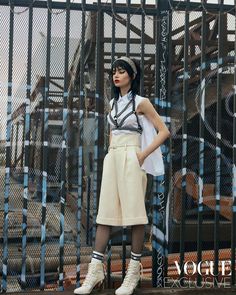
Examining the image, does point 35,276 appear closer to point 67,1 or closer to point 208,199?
point 208,199

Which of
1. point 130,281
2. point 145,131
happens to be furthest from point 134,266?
point 145,131

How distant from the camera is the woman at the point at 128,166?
334cm

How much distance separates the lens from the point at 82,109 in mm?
3750

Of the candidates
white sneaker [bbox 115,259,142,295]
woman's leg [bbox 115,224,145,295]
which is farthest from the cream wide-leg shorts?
white sneaker [bbox 115,259,142,295]

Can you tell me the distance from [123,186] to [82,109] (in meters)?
0.78

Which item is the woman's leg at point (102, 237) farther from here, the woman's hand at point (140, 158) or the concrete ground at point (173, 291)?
the woman's hand at point (140, 158)

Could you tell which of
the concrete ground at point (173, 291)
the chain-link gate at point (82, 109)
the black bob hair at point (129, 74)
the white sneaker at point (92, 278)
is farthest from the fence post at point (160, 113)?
the white sneaker at point (92, 278)

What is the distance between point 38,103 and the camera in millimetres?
4711

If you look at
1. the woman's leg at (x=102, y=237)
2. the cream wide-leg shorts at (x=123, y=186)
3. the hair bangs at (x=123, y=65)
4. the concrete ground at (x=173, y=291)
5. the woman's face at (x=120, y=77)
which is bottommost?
the concrete ground at (x=173, y=291)

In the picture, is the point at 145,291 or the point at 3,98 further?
the point at 3,98

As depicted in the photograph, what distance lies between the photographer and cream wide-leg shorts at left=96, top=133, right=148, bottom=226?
334cm

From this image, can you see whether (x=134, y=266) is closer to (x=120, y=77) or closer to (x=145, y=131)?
(x=145, y=131)

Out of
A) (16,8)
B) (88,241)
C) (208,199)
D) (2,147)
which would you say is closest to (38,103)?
(2,147)

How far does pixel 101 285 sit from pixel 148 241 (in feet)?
8.71
